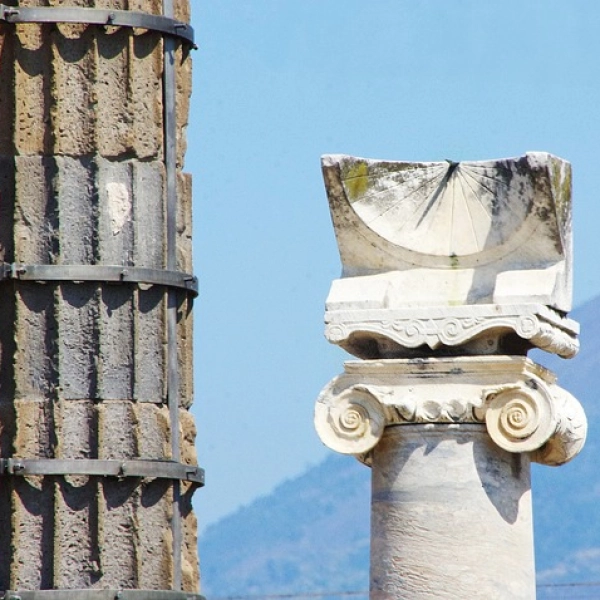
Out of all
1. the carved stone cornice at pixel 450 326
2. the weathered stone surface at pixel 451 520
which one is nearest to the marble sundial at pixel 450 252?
the carved stone cornice at pixel 450 326

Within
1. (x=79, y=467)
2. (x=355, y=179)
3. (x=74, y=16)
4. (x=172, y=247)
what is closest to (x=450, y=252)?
(x=355, y=179)

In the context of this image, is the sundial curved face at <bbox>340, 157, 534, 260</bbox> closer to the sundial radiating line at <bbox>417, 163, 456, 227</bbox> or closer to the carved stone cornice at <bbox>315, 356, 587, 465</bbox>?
the sundial radiating line at <bbox>417, 163, 456, 227</bbox>

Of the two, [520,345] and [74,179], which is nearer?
[74,179]

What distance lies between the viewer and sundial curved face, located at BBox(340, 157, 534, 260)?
14023 mm

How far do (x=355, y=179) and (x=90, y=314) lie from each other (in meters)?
2.40

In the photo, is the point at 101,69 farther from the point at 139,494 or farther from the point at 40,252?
the point at 139,494

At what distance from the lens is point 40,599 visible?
40.3ft

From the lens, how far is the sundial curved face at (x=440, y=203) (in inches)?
552

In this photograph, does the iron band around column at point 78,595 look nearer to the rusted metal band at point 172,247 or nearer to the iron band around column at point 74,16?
the rusted metal band at point 172,247

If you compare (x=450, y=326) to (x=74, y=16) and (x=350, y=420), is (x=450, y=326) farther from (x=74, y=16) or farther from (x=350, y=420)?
(x=74, y=16)

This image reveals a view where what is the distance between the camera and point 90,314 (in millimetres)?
12578

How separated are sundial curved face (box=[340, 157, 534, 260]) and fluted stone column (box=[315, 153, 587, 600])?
11 millimetres

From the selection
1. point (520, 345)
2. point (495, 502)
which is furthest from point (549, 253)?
point (495, 502)

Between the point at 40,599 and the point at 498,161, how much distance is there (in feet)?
12.4
